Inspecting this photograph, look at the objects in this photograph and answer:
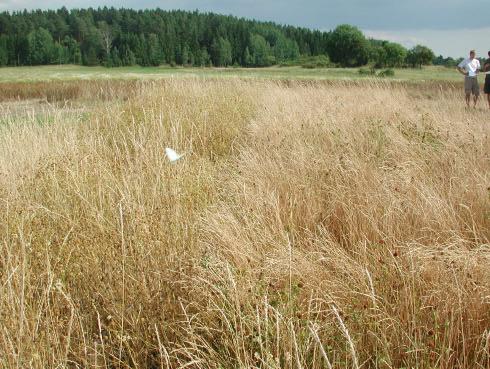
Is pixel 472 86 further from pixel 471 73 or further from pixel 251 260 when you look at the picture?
pixel 251 260

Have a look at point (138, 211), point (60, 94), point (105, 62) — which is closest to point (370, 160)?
point (138, 211)

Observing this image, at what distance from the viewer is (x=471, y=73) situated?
36.0ft

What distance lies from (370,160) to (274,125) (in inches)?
74.8

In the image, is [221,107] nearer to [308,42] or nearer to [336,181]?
[336,181]

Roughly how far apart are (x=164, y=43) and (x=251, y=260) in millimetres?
103790

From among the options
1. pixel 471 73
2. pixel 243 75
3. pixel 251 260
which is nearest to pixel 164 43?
pixel 243 75

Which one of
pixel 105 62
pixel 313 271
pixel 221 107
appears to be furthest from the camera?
pixel 105 62

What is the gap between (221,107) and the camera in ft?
22.9

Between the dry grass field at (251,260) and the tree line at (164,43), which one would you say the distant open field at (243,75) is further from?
the tree line at (164,43)

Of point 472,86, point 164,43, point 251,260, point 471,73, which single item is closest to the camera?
point 251,260

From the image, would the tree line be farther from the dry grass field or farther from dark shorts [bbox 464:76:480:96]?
the dry grass field

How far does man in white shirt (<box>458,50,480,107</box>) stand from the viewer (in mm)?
10758

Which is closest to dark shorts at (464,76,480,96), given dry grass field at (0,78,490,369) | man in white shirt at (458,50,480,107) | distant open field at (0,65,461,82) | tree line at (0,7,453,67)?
man in white shirt at (458,50,480,107)

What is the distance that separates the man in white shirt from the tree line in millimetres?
82829
